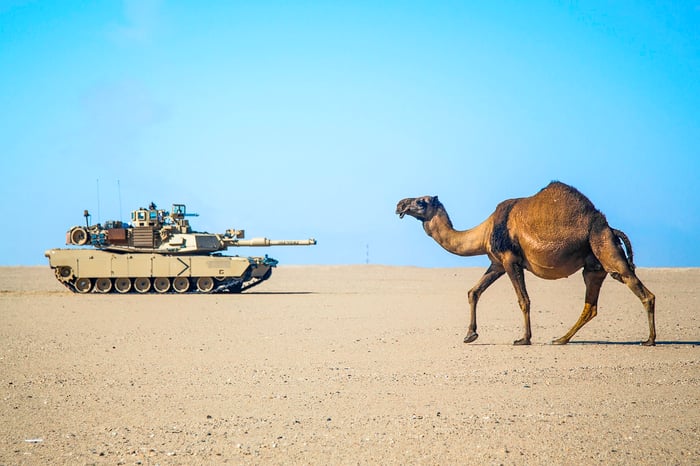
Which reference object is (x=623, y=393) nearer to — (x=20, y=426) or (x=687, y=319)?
(x=20, y=426)

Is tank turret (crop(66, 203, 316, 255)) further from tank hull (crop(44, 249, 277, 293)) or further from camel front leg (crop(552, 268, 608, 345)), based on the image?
camel front leg (crop(552, 268, 608, 345))

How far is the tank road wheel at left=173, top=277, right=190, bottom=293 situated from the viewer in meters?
31.5

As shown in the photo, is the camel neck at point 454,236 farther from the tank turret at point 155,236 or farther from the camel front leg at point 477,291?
the tank turret at point 155,236

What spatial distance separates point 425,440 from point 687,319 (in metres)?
13.9

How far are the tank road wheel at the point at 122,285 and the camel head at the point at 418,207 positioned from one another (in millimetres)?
20166

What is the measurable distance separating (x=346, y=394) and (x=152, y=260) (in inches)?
939

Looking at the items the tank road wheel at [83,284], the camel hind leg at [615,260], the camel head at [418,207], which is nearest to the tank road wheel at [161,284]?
the tank road wheel at [83,284]

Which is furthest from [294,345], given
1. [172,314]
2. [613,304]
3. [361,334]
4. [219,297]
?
[219,297]

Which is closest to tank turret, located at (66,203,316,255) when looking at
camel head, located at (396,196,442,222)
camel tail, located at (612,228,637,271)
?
camel head, located at (396,196,442,222)

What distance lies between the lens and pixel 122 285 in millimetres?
31844

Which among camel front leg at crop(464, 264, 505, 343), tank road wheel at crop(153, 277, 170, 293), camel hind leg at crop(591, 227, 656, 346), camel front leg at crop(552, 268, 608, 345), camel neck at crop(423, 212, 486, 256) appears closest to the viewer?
camel hind leg at crop(591, 227, 656, 346)

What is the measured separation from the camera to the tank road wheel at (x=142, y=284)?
3164cm

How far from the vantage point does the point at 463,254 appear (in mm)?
14117

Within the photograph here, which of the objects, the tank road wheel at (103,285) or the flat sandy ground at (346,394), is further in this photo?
the tank road wheel at (103,285)
